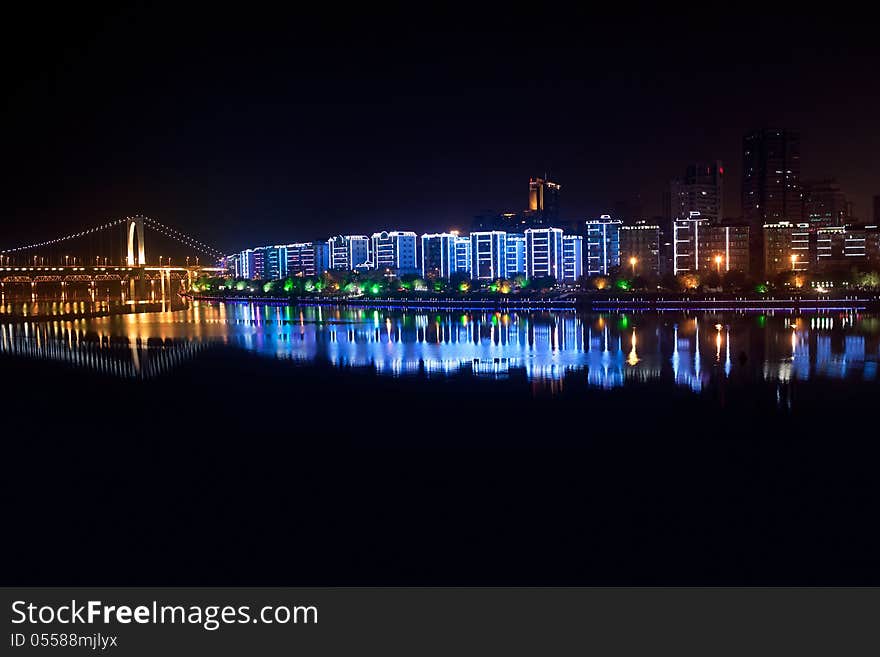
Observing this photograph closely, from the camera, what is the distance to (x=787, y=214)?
59.4 m

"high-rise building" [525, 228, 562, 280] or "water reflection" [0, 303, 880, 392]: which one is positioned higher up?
"high-rise building" [525, 228, 562, 280]

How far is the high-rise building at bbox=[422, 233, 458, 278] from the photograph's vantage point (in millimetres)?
48312

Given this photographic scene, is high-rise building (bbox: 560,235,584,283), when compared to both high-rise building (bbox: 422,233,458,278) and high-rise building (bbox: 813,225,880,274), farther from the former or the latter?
high-rise building (bbox: 813,225,880,274)

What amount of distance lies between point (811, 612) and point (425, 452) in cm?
307

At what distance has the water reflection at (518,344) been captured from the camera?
32.9 ft

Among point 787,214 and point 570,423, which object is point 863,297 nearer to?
point 570,423

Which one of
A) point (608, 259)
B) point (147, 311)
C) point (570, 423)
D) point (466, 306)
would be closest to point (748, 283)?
point (466, 306)

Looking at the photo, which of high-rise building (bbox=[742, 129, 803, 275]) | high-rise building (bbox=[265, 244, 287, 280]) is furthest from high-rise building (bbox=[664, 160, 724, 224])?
high-rise building (bbox=[265, 244, 287, 280])

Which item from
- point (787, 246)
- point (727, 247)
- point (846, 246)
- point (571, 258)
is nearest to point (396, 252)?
point (571, 258)

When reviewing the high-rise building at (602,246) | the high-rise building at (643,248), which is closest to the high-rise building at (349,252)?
the high-rise building at (602,246)

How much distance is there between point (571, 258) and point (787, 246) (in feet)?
36.7

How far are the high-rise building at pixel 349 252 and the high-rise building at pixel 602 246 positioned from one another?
53.9ft

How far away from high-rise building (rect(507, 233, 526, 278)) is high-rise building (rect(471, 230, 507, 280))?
0.27 m

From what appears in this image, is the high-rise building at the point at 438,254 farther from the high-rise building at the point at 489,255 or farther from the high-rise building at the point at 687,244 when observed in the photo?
the high-rise building at the point at 687,244
